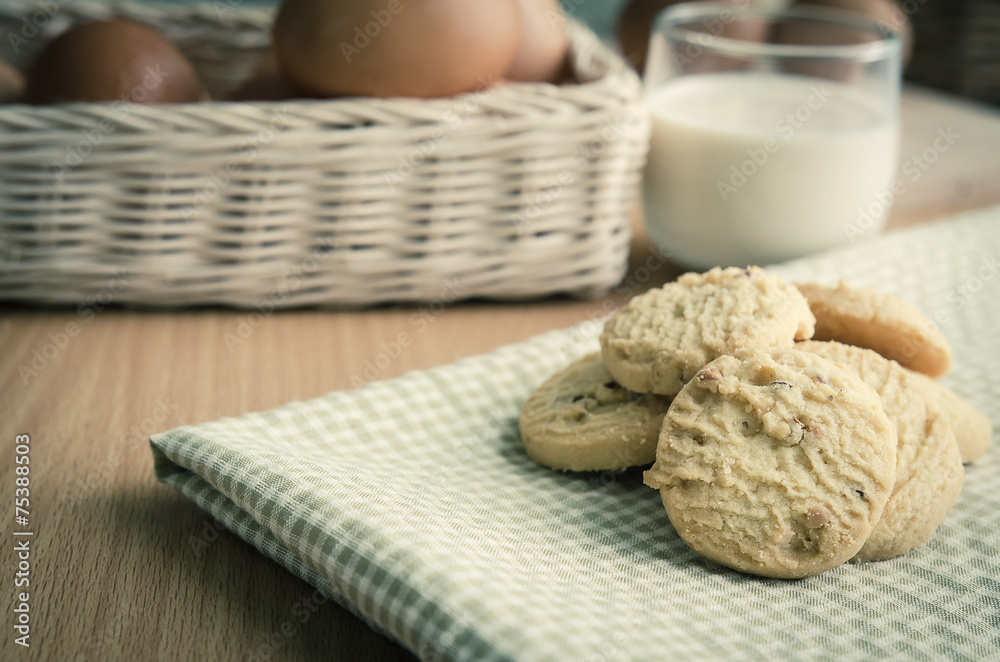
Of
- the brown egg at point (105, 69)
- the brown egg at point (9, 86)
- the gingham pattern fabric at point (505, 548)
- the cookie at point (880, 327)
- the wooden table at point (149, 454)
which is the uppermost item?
the brown egg at point (105, 69)

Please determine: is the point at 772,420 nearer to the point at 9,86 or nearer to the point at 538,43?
the point at 538,43

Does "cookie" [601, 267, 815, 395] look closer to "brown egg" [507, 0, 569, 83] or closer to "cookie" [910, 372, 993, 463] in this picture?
"cookie" [910, 372, 993, 463]

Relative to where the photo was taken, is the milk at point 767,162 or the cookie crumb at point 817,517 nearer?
the cookie crumb at point 817,517

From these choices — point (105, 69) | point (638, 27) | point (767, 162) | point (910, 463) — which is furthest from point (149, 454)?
point (638, 27)

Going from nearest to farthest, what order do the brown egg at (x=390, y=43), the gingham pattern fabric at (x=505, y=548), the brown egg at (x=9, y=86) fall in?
the gingham pattern fabric at (x=505, y=548), the brown egg at (x=390, y=43), the brown egg at (x=9, y=86)

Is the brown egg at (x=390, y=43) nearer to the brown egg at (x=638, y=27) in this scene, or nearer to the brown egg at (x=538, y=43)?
the brown egg at (x=538, y=43)

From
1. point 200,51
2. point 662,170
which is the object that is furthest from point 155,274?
point 662,170

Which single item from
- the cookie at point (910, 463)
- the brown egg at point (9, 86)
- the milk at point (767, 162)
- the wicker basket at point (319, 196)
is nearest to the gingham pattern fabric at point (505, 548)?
the cookie at point (910, 463)
